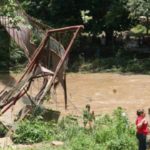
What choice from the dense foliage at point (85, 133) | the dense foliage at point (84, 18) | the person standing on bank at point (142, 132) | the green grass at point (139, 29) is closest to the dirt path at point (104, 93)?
the dense foliage at point (84, 18)

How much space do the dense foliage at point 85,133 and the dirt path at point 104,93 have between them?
3.93 metres

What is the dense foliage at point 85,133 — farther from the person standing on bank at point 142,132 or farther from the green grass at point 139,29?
the green grass at point 139,29

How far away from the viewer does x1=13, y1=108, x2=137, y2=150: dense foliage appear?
11.4 meters

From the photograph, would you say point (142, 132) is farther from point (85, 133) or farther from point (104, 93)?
point (104, 93)

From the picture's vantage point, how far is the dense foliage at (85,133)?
11391mm

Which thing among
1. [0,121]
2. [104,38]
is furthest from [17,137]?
[104,38]

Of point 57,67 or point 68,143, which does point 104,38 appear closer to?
point 57,67

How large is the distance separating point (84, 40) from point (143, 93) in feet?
41.4

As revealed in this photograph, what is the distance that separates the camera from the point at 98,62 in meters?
31.3

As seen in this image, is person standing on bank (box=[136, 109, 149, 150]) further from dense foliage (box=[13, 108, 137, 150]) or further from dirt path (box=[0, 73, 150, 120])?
dirt path (box=[0, 73, 150, 120])

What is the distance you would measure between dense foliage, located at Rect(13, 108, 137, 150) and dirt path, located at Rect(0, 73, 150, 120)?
12.9 feet

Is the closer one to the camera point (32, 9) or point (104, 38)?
point (32, 9)

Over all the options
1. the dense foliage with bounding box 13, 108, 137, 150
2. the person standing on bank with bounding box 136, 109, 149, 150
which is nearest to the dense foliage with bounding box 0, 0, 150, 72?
the dense foliage with bounding box 13, 108, 137, 150

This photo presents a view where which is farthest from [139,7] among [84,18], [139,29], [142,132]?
[142,132]
